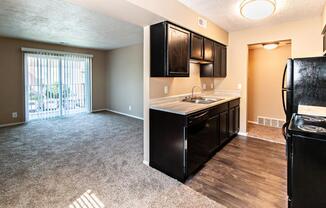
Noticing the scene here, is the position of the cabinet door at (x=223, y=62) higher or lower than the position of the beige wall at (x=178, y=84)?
higher

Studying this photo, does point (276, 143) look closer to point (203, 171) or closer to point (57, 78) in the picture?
point (203, 171)

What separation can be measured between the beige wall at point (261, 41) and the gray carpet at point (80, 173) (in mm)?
2524

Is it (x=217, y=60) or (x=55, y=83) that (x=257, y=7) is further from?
(x=55, y=83)

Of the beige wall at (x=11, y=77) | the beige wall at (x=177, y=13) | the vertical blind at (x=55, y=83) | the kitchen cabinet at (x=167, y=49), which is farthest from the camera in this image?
the vertical blind at (x=55, y=83)

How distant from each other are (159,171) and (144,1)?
2.20 metres

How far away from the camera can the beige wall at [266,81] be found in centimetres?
505

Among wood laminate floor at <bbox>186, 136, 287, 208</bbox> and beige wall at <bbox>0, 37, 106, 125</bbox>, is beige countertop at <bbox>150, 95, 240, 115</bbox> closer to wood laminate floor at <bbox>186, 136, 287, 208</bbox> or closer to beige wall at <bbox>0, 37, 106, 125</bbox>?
wood laminate floor at <bbox>186, 136, 287, 208</bbox>

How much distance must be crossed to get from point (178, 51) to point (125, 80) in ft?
13.9

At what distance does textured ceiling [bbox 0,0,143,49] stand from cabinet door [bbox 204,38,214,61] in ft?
5.39

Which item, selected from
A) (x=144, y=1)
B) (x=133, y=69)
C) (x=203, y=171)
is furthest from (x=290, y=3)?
(x=133, y=69)

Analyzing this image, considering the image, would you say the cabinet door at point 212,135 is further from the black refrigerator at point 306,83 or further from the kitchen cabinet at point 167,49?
the black refrigerator at point 306,83

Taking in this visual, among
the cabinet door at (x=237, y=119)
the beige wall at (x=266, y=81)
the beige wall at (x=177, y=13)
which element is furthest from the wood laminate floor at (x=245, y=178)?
the beige wall at (x=177, y=13)

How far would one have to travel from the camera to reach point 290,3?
2.80 meters

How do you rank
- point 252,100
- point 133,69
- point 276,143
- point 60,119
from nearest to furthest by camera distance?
point 276,143 < point 252,100 < point 60,119 < point 133,69
